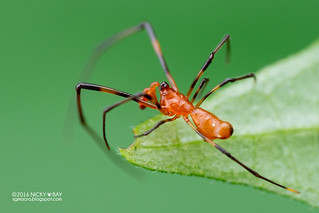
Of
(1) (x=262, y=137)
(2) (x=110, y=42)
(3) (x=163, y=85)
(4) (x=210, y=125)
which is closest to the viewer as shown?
(1) (x=262, y=137)

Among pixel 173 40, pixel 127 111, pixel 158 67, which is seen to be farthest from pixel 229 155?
pixel 173 40

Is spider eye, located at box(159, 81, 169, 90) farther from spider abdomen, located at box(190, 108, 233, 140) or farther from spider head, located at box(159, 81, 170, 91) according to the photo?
spider abdomen, located at box(190, 108, 233, 140)

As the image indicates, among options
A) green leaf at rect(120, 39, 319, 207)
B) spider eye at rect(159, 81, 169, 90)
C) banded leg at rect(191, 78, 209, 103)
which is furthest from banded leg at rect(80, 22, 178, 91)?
green leaf at rect(120, 39, 319, 207)

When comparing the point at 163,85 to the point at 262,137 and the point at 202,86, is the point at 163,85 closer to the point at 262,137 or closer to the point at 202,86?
the point at 202,86

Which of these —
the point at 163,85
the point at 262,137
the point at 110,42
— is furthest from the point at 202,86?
the point at 110,42

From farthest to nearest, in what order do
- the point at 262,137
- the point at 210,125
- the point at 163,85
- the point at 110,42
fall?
the point at 110,42, the point at 163,85, the point at 210,125, the point at 262,137

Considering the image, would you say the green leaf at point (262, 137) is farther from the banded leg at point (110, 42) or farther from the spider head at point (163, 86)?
the banded leg at point (110, 42)

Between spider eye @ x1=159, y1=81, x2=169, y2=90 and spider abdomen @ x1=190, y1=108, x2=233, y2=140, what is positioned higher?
spider eye @ x1=159, y1=81, x2=169, y2=90

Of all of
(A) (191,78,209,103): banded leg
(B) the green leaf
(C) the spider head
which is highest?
(C) the spider head
